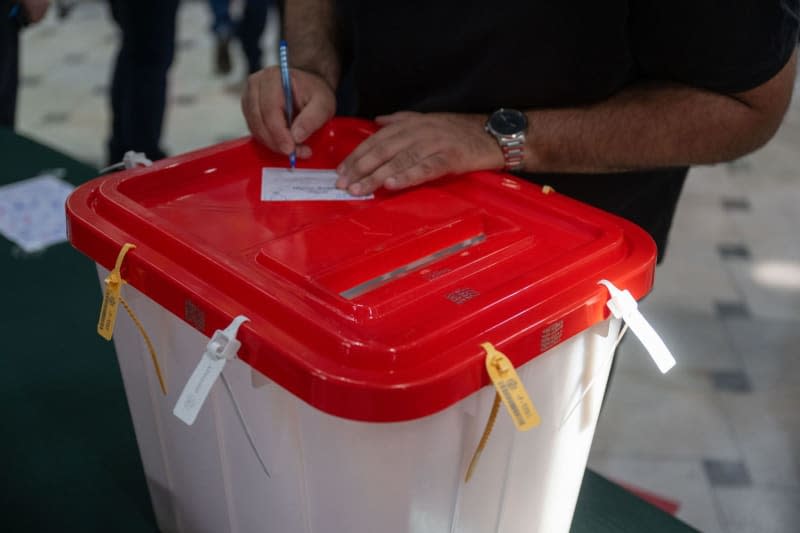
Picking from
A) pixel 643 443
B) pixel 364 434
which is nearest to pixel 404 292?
pixel 364 434

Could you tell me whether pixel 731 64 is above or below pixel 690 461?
above

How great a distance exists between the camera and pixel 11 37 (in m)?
2.30

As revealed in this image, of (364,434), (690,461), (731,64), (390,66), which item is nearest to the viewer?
(364,434)

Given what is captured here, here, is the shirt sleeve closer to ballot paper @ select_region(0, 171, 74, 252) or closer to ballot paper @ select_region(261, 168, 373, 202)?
ballot paper @ select_region(261, 168, 373, 202)

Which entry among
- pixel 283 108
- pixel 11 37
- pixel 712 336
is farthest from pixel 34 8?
pixel 712 336

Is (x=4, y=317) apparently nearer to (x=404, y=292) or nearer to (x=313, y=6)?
(x=313, y=6)

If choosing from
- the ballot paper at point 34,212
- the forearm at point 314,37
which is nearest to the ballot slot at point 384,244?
the forearm at point 314,37

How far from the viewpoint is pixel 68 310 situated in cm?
134

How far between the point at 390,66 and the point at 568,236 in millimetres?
504

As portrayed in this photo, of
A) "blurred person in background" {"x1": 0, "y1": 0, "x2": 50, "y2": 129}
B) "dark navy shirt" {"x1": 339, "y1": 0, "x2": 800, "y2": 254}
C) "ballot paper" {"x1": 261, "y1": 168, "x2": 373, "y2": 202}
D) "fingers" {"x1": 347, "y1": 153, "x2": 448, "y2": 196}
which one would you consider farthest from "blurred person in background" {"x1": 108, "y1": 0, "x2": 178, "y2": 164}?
"fingers" {"x1": 347, "y1": 153, "x2": 448, "y2": 196}

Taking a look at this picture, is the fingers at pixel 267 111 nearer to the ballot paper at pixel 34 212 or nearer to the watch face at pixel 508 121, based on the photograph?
the watch face at pixel 508 121

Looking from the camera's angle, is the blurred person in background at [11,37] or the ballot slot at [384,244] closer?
the ballot slot at [384,244]

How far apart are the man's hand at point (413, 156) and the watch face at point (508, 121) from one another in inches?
1.2

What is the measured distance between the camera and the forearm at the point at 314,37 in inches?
54.4
